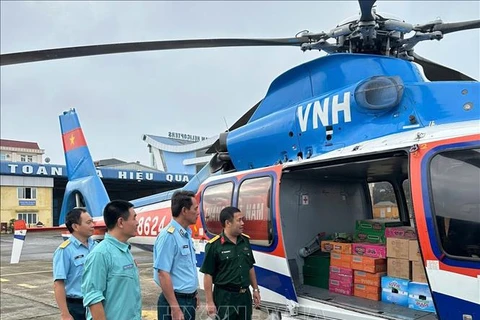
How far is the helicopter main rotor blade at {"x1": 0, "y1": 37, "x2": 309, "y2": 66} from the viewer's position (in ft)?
9.62

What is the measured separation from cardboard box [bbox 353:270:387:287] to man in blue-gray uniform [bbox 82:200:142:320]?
226 centimetres

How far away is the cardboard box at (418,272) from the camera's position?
3.74 meters

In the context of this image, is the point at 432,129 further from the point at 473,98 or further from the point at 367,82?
the point at 367,82

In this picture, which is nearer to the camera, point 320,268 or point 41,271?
point 320,268

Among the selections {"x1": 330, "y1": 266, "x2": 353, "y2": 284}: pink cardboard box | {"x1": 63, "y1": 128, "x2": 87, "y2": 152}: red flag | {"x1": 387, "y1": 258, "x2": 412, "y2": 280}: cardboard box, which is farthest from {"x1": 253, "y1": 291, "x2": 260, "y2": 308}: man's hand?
{"x1": 63, "y1": 128, "x2": 87, "y2": 152}: red flag

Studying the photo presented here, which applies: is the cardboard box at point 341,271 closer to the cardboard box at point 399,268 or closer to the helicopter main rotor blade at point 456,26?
the cardboard box at point 399,268

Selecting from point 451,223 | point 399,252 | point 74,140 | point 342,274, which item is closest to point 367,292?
point 342,274

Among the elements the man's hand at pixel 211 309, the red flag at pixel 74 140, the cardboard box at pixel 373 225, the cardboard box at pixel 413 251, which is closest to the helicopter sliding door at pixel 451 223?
the cardboard box at pixel 413 251

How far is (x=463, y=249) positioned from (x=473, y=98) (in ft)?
5.17

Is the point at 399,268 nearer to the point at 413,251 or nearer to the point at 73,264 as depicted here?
the point at 413,251

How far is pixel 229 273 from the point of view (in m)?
4.01

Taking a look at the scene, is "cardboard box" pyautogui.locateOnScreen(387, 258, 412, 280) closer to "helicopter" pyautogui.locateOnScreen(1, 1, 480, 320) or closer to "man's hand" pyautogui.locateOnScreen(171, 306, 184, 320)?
"helicopter" pyautogui.locateOnScreen(1, 1, 480, 320)

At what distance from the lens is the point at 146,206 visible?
7121 millimetres

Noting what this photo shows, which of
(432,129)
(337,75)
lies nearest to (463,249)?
(432,129)
